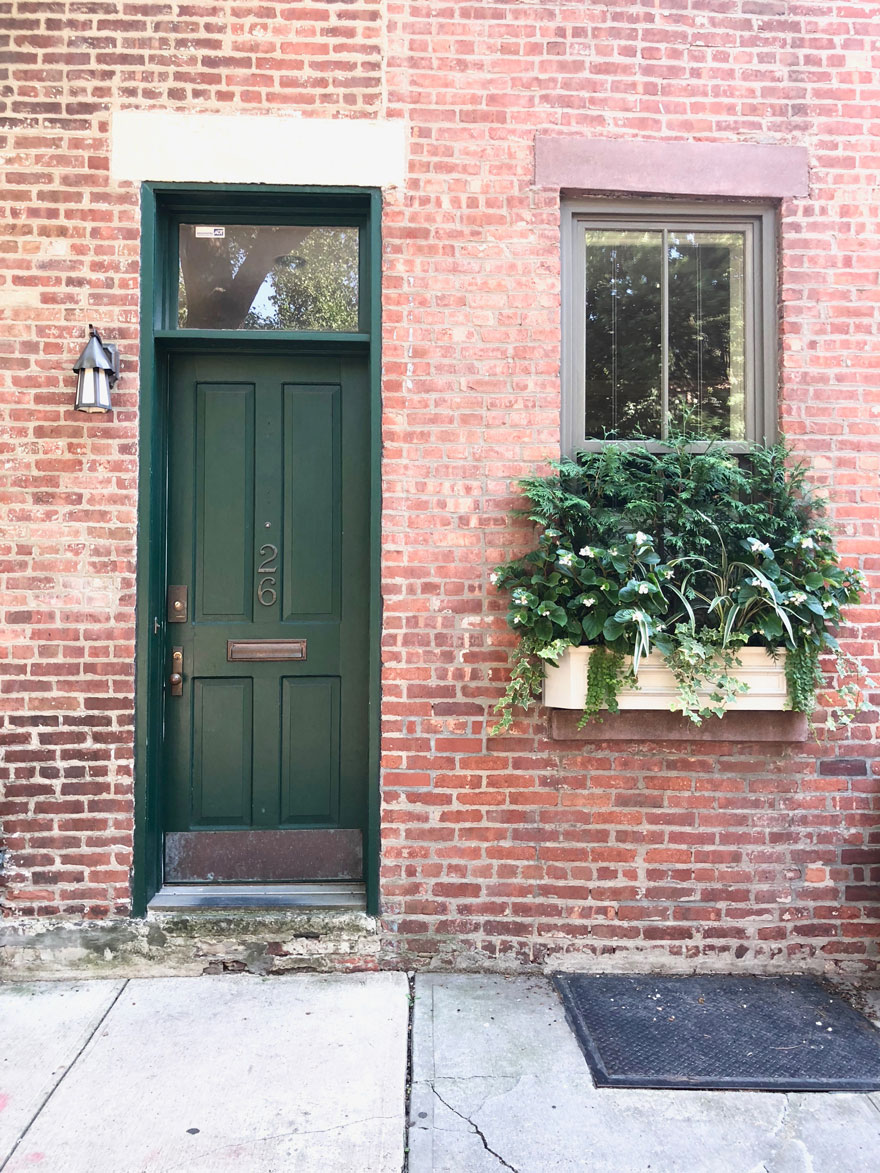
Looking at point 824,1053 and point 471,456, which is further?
point 471,456

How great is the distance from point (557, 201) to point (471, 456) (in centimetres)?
126

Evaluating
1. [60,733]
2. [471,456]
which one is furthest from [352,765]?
[471,456]

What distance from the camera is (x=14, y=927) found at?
3412 mm

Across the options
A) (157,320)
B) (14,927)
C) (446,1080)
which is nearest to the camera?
(446,1080)

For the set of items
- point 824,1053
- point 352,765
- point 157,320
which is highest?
point 157,320

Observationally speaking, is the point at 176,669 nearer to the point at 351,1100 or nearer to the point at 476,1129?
the point at 351,1100

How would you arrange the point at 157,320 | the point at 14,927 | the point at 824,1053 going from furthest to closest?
the point at 157,320 < the point at 14,927 < the point at 824,1053

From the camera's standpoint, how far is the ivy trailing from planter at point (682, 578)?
10.9 feet

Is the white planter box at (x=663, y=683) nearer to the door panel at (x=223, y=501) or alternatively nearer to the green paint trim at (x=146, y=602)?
the door panel at (x=223, y=501)

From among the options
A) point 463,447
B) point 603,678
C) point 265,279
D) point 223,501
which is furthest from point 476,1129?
point 265,279

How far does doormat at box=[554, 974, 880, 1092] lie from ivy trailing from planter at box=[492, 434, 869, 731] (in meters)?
1.18

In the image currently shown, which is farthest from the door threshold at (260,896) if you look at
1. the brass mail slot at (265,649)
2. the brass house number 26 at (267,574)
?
the brass house number 26 at (267,574)

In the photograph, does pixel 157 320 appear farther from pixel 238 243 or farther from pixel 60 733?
pixel 60 733

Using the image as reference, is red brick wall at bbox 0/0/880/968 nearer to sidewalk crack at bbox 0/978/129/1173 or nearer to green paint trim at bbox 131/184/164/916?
green paint trim at bbox 131/184/164/916
